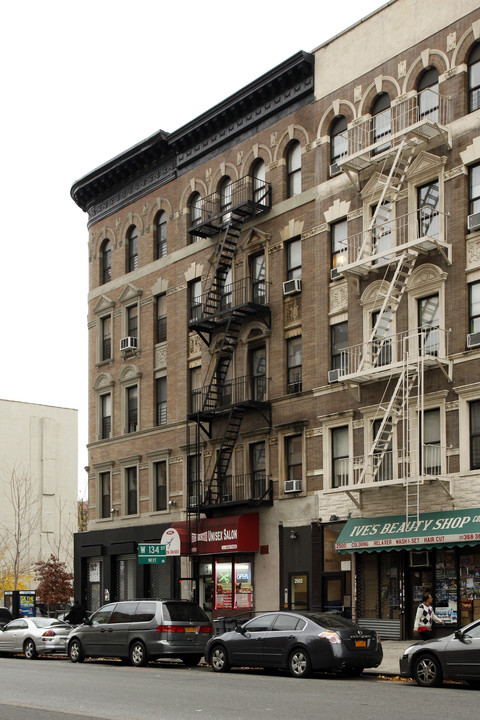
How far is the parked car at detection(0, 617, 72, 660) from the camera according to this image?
101 ft

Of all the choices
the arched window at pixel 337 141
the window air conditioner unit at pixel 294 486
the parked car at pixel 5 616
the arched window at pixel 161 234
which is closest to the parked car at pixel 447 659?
the window air conditioner unit at pixel 294 486

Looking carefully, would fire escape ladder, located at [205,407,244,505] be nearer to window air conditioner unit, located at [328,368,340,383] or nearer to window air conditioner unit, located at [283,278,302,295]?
window air conditioner unit, located at [328,368,340,383]

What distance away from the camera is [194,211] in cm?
4053

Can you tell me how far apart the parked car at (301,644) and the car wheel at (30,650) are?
1004cm

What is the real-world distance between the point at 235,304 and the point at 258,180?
4.56 meters

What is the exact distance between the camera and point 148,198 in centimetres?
4300

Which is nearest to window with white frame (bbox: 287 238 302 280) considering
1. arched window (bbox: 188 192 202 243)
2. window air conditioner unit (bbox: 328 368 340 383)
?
window air conditioner unit (bbox: 328 368 340 383)

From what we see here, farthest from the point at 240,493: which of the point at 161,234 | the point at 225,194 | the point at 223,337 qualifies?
the point at 161,234

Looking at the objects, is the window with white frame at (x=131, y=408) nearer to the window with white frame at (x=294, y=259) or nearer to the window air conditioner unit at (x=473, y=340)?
the window with white frame at (x=294, y=259)

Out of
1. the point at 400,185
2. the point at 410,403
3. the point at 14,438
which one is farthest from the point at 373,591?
the point at 14,438

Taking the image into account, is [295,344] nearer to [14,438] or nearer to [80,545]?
[80,545]

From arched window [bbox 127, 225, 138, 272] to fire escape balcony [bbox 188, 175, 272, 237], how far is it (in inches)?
197

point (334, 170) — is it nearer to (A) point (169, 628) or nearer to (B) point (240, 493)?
(B) point (240, 493)

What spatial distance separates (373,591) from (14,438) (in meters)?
50.7
